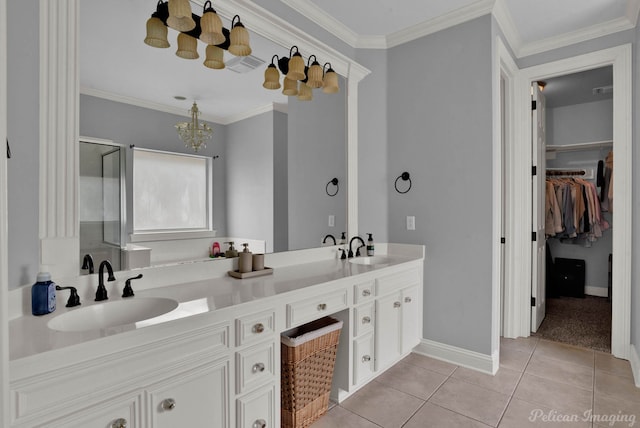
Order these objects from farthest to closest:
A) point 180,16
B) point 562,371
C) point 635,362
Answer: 1. point 562,371
2. point 635,362
3. point 180,16

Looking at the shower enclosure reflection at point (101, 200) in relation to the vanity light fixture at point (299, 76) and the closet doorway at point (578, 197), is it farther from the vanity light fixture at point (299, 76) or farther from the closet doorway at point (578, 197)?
the closet doorway at point (578, 197)

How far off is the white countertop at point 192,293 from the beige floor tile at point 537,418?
1.12m

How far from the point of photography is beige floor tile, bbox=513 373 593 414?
2.15 meters

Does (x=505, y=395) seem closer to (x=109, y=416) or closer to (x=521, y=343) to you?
(x=521, y=343)

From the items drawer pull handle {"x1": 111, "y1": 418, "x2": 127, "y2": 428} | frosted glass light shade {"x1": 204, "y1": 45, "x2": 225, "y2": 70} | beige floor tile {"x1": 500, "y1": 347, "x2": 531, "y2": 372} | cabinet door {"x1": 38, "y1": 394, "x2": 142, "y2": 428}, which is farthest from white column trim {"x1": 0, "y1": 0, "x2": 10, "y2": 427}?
beige floor tile {"x1": 500, "y1": 347, "x2": 531, "y2": 372}

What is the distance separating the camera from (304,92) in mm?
2537

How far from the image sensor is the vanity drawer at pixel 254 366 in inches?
59.1

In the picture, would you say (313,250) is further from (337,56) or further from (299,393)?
(337,56)

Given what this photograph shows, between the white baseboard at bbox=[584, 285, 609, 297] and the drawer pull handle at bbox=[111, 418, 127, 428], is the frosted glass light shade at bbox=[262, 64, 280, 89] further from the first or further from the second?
the white baseboard at bbox=[584, 285, 609, 297]

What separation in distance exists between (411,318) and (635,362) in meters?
1.58

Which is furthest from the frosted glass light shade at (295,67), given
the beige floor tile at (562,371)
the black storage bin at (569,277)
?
the black storage bin at (569,277)

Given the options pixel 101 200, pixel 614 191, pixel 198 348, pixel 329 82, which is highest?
pixel 329 82

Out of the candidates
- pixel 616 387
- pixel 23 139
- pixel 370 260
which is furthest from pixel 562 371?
pixel 23 139

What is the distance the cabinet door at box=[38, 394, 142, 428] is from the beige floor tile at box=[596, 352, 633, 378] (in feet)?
10.3
